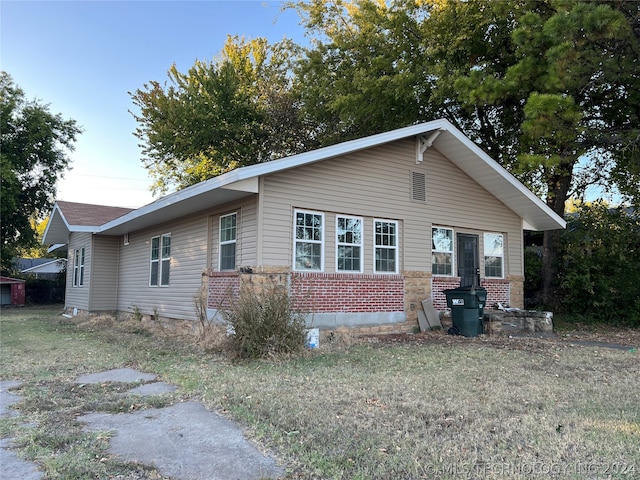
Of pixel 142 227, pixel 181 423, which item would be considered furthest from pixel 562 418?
pixel 142 227

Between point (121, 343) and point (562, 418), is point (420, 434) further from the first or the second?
point (121, 343)

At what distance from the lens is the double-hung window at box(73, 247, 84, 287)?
17109 millimetres

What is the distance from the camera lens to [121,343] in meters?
Result: 9.45

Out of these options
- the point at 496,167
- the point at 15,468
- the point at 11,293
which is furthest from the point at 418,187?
the point at 11,293

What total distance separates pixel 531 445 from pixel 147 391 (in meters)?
4.03

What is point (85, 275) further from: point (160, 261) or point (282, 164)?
point (282, 164)

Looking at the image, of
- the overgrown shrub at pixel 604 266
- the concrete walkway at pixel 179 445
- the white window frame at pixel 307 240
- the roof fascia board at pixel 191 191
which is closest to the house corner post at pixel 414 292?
the white window frame at pixel 307 240

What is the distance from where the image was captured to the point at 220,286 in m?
10.0

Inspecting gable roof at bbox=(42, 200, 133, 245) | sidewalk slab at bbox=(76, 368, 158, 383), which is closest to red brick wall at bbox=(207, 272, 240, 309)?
sidewalk slab at bbox=(76, 368, 158, 383)

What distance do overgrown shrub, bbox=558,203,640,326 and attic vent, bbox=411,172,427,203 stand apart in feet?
19.6

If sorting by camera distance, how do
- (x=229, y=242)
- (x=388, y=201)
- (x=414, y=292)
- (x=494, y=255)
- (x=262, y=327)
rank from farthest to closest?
(x=494, y=255) → (x=414, y=292) → (x=388, y=201) → (x=229, y=242) → (x=262, y=327)

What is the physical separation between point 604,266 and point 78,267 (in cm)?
1776

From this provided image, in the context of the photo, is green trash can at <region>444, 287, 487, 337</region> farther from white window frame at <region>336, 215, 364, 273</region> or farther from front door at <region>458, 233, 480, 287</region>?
white window frame at <region>336, 215, 364, 273</region>

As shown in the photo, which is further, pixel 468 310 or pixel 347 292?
pixel 468 310
